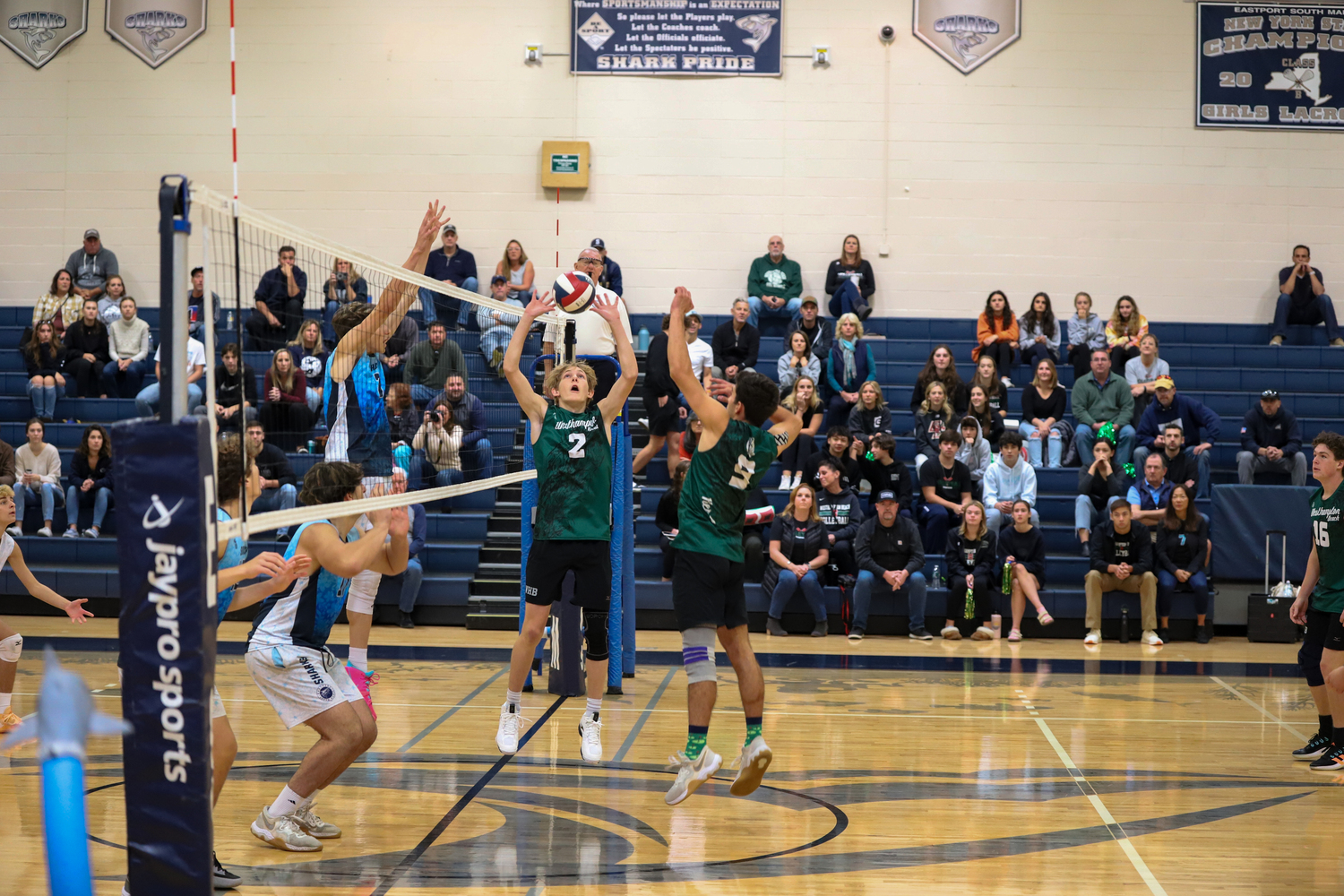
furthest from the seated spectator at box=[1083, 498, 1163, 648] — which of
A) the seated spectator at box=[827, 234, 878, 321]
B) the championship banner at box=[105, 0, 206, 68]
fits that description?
the championship banner at box=[105, 0, 206, 68]

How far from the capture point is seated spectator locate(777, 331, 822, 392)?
46.3 feet

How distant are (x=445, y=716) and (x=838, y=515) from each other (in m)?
5.50

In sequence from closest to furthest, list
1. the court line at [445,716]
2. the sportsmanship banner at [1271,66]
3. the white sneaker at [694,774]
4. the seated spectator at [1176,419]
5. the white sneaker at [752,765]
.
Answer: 1. the white sneaker at [752,765]
2. the white sneaker at [694,774]
3. the court line at [445,716]
4. the seated spectator at [1176,419]
5. the sportsmanship banner at [1271,66]

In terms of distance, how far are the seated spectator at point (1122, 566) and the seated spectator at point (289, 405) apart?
8579 millimetres

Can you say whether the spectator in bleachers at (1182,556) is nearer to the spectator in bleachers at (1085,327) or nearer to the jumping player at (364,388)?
the spectator in bleachers at (1085,327)

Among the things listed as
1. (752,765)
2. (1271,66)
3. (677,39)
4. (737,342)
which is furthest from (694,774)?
(1271,66)

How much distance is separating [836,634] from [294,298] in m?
6.82

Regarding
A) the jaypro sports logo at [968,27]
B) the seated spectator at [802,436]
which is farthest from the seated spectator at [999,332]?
the jaypro sports logo at [968,27]

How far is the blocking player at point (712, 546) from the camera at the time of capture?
221 inches

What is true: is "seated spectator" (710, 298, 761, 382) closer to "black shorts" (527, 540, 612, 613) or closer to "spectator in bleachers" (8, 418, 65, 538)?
"spectator in bleachers" (8, 418, 65, 538)

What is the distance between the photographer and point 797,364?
14.2 m

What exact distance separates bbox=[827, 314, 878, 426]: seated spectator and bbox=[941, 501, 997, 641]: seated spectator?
2.42m

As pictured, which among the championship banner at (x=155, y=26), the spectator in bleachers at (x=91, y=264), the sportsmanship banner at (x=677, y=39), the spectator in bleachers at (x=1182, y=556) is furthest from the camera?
the championship banner at (x=155, y=26)

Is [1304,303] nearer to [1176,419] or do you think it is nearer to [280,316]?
[1176,419]
